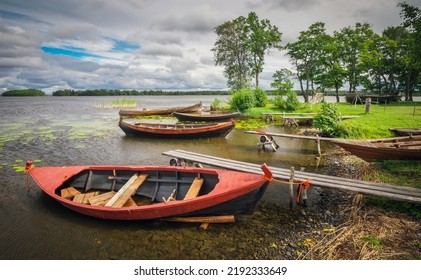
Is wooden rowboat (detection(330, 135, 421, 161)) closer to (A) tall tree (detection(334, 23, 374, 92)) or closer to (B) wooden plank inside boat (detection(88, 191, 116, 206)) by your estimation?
(B) wooden plank inside boat (detection(88, 191, 116, 206))

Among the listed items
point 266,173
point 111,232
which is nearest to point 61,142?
point 111,232

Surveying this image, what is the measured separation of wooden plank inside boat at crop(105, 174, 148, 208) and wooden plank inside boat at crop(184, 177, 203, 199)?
6.15 ft

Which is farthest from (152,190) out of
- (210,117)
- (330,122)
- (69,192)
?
(210,117)

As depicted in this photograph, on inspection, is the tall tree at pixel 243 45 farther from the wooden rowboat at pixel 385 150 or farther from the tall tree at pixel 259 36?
the wooden rowboat at pixel 385 150

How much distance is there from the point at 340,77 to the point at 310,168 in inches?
1044

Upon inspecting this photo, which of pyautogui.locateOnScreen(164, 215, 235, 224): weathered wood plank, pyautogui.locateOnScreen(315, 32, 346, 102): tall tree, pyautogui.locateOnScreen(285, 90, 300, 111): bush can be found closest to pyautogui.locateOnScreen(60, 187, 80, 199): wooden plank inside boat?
pyautogui.locateOnScreen(164, 215, 235, 224): weathered wood plank

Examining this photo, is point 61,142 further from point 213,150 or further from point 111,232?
point 111,232

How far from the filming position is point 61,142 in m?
17.3

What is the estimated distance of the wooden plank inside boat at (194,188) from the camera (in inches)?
256

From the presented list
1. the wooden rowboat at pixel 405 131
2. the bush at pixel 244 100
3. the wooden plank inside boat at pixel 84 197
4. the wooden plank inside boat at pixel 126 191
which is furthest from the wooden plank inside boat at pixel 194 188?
the bush at pixel 244 100

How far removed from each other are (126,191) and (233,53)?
37.5 meters

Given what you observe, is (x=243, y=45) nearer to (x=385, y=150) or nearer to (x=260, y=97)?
(x=260, y=97)
